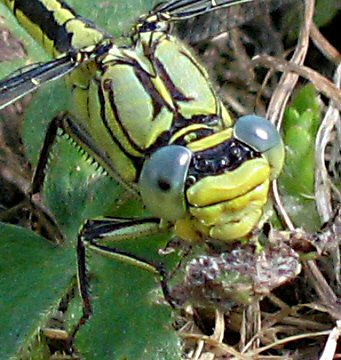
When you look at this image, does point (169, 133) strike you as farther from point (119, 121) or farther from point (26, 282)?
point (26, 282)

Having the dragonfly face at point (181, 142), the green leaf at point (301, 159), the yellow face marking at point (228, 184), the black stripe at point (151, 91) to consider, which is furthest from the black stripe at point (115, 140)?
the green leaf at point (301, 159)

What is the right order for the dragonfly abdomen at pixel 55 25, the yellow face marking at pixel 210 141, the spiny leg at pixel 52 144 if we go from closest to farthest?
the yellow face marking at pixel 210 141 < the spiny leg at pixel 52 144 < the dragonfly abdomen at pixel 55 25

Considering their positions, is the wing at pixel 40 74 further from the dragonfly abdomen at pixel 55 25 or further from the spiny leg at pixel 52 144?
the spiny leg at pixel 52 144

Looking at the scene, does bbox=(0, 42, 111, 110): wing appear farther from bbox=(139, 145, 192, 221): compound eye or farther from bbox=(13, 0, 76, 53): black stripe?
bbox=(139, 145, 192, 221): compound eye

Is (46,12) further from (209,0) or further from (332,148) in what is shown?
(332,148)

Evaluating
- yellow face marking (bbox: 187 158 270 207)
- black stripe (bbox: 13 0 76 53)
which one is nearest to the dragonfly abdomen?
black stripe (bbox: 13 0 76 53)

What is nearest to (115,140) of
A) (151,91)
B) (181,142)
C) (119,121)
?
(119,121)

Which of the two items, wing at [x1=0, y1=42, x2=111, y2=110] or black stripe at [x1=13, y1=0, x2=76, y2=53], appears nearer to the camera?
wing at [x1=0, y1=42, x2=111, y2=110]

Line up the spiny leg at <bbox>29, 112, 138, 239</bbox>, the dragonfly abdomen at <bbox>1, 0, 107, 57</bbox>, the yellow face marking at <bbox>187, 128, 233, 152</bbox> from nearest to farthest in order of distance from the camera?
1. the yellow face marking at <bbox>187, 128, 233, 152</bbox>
2. the spiny leg at <bbox>29, 112, 138, 239</bbox>
3. the dragonfly abdomen at <bbox>1, 0, 107, 57</bbox>

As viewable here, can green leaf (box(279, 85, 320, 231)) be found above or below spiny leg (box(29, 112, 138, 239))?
below
